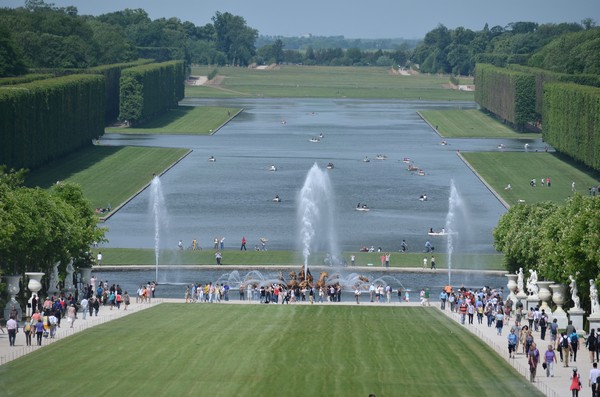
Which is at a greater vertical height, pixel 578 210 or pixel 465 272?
pixel 578 210

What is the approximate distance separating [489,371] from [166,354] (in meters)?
10.3

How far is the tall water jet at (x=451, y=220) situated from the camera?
8603 cm

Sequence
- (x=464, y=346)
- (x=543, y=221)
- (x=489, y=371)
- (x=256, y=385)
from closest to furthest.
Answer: (x=256, y=385) < (x=489, y=371) < (x=464, y=346) < (x=543, y=221)

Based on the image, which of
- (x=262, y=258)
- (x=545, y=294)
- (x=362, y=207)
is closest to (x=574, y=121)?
(x=362, y=207)

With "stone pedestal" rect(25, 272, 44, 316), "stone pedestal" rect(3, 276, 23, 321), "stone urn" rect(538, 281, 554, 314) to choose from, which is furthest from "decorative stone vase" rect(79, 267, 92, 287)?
"stone urn" rect(538, 281, 554, 314)

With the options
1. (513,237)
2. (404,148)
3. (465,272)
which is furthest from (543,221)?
(404,148)

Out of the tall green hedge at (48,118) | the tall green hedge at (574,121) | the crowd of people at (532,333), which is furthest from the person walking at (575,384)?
the tall green hedge at (574,121)

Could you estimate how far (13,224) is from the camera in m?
60.4

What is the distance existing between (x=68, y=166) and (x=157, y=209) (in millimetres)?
25172

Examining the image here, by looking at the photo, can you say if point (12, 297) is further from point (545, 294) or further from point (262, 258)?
point (262, 258)

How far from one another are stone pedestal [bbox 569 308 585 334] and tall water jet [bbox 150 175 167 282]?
94.5ft

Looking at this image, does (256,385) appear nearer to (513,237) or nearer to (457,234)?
(513,237)

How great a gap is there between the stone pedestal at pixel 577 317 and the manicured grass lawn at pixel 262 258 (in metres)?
25.0

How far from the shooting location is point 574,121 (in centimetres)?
13488
